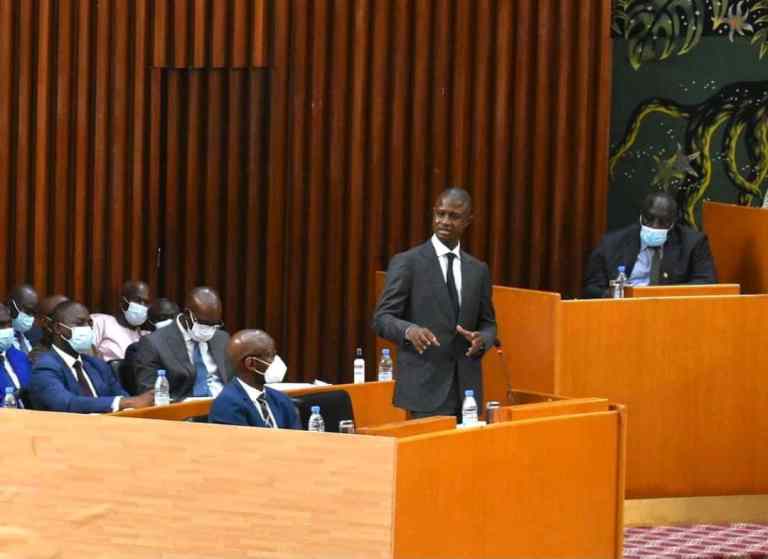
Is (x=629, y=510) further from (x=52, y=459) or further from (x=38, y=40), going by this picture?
(x=38, y=40)

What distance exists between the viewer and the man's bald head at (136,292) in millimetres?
8898

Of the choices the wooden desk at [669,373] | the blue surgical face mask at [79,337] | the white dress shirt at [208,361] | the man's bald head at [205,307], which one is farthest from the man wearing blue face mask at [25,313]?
the wooden desk at [669,373]

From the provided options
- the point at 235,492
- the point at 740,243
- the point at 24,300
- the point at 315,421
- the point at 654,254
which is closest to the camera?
the point at 235,492

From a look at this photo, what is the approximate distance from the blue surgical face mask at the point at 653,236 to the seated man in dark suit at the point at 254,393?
2.80 meters

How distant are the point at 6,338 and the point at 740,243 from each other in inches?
142

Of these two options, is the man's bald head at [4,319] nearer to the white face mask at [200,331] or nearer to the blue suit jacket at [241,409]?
the white face mask at [200,331]

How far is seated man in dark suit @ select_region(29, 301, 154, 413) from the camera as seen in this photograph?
6.64 metres

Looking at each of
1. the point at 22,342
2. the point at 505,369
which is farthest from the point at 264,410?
the point at 22,342

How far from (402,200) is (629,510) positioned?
2.87 meters

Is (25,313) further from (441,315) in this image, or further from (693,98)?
Result: (693,98)

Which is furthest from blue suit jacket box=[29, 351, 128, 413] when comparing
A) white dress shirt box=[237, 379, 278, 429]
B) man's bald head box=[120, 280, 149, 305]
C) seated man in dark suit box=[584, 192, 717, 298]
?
seated man in dark suit box=[584, 192, 717, 298]

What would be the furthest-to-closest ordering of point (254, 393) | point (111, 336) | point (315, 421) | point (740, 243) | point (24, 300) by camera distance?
point (111, 336) < point (24, 300) < point (740, 243) < point (315, 421) < point (254, 393)

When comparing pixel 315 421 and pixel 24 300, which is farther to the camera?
pixel 24 300

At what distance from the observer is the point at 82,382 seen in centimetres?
691
